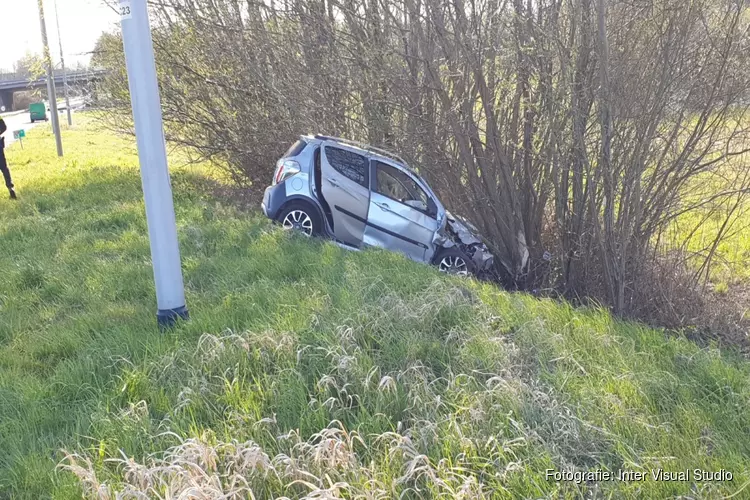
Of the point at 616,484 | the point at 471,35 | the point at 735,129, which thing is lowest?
the point at 616,484

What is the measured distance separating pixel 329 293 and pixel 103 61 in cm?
1204

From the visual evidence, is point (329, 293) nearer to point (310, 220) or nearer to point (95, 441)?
point (95, 441)

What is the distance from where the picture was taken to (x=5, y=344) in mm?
4254

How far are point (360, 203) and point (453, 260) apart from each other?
1.53 meters

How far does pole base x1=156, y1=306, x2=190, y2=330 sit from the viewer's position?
434 centimetres

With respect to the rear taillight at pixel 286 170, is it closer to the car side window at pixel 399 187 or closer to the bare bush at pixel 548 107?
the car side window at pixel 399 187

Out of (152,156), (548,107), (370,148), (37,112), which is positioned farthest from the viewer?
(37,112)

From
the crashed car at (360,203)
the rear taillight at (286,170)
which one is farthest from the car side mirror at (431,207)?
the rear taillight at (286,170)

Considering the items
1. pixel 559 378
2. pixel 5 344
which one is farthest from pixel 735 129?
pixel 5 344

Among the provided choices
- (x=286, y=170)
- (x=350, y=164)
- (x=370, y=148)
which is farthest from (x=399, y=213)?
(x=286, y=170)

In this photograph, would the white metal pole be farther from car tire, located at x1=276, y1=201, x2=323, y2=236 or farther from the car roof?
the car roof

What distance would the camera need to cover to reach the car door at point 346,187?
313 inches

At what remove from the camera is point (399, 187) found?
26.5ft

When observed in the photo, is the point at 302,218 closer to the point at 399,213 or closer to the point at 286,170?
the point at 286,170
